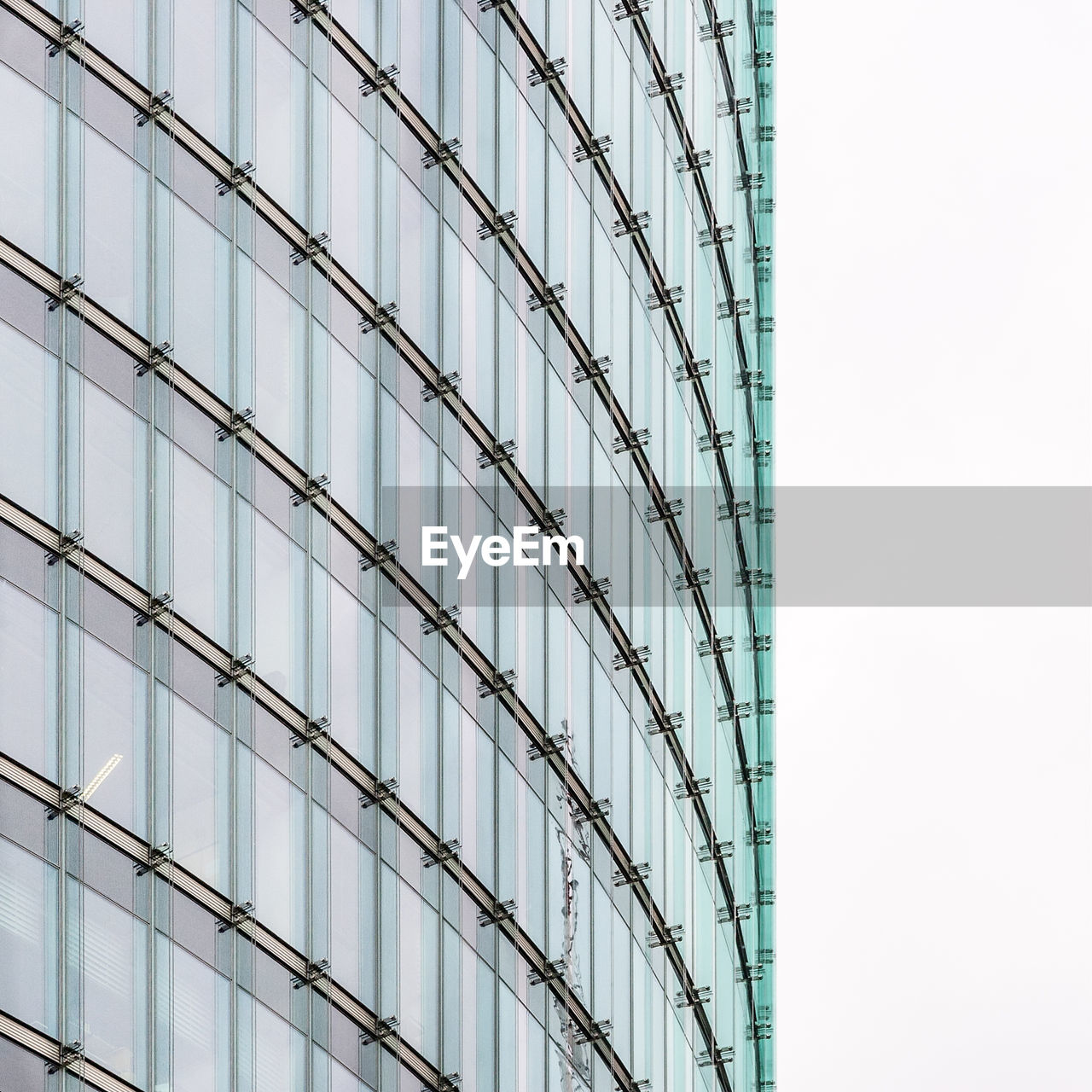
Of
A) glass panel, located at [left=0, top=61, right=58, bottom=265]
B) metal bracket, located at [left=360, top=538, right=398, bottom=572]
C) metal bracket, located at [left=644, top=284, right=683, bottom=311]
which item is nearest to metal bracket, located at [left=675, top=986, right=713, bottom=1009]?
metal bracket, located at [left=360, top=538, right=398, bottom=572]

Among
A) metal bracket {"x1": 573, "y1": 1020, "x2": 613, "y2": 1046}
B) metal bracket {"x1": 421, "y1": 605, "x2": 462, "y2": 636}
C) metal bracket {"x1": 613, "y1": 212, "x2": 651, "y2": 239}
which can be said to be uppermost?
metal bracket {"x1": 613, "y1": 212, "x2": 651, "y2": 239}

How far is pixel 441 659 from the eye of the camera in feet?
62.6

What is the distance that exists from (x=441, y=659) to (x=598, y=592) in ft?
9.91

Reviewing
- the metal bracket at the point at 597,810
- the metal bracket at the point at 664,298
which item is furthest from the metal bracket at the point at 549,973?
the metal bracket at the point at 664,298

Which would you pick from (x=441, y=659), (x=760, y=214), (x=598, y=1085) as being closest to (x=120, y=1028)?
(x=441, y=659)

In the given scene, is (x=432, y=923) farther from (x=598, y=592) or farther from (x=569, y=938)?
(x=598, y=592)

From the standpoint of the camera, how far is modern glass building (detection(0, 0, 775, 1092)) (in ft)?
53.6

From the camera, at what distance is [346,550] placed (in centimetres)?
1823

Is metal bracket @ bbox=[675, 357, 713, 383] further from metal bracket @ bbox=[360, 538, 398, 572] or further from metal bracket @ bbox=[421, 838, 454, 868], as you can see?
metal bracket @ bbox=[421, 838, 454, 868]

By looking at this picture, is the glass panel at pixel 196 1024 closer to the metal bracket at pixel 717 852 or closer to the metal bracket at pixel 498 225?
the metal bracket at pixel 717 852

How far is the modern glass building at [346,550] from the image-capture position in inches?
643

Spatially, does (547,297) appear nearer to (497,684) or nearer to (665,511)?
(665,511)

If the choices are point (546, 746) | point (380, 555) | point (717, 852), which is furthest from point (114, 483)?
point (717, 852)

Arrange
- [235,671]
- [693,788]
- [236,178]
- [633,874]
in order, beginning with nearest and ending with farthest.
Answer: [235,671] → [236,178] → [633,874] → [693,788]
